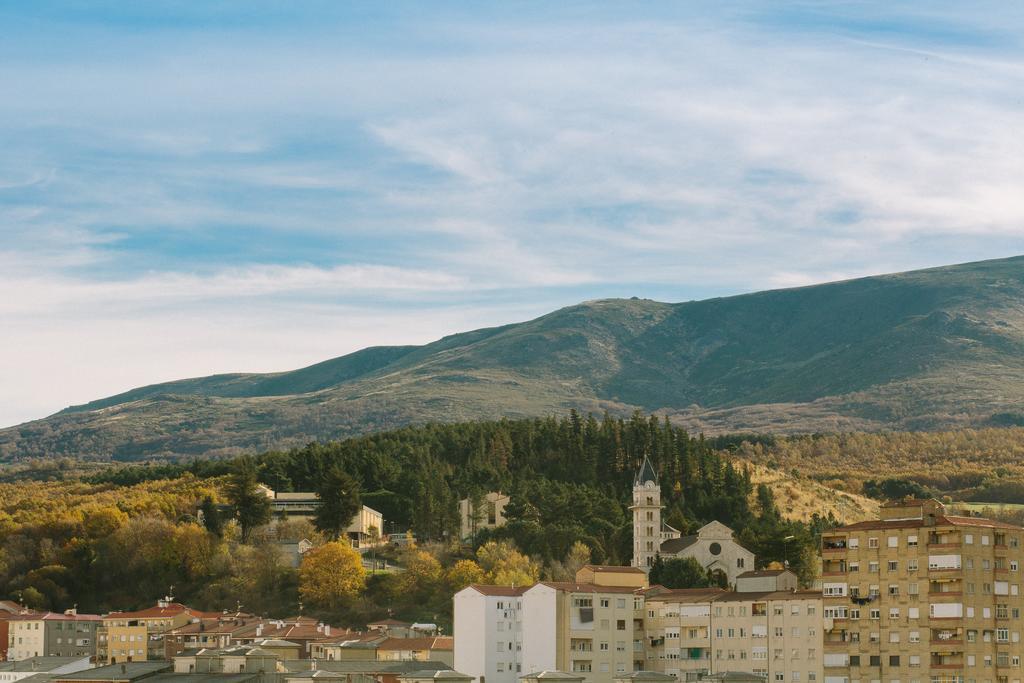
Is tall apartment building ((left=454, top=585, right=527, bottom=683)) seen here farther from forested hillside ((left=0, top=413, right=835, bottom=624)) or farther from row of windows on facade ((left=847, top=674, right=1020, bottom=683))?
forested hillside ((left=0, top=413, right=835, bottom=624))

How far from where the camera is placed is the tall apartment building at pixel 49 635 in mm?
125688

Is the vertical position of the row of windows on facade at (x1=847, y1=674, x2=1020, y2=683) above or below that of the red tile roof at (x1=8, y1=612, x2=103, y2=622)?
below

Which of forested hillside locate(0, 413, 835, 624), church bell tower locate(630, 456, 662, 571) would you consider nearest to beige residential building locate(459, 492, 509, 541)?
forested hillside locate(0, 413, 835, 624)

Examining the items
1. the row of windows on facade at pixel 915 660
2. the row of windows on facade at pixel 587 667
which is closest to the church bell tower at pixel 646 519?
the row of windows on facade at pixel 587 667

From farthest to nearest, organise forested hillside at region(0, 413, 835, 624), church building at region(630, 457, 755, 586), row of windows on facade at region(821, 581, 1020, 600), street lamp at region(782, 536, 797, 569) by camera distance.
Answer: forested hillside at region(0, 413, 835, 624)
church building at region(630, 457, 755, 586)
street lamp at region(782, 536, 797, 569)
row of windows on facade at region(821, 581, 1020, 600)

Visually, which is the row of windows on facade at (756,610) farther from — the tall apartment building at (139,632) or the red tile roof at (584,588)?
the tall apartment building at (139,632)

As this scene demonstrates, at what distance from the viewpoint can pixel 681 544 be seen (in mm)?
138500

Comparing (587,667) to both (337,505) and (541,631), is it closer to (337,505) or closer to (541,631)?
(541,631)

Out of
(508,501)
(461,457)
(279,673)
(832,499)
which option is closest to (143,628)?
(279,673)

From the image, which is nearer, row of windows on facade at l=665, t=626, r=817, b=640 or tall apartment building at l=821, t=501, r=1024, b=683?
tall apartment building at l=821, t=501, r=1024, b=683

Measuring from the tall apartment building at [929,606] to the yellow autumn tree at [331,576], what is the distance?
46.4 metres

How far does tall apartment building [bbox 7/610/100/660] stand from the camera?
126 m

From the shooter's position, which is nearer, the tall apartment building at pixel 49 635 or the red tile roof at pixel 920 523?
the red tile roof at pixel 920 523

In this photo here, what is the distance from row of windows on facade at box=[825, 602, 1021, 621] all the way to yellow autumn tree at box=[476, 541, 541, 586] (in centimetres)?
3124
